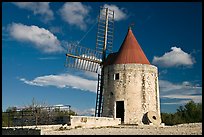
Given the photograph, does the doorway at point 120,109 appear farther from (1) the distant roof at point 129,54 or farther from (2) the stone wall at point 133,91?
(1) the distant roof at point 129,54

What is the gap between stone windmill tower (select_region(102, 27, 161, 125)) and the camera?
68.6 ft

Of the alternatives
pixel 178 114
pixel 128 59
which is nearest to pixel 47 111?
pixel 128 59

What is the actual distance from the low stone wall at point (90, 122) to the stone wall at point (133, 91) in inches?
57.1

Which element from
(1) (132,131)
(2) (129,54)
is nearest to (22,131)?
(1) (132,131)

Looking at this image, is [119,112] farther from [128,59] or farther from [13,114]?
[13,114]

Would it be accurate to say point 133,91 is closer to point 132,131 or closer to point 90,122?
point 90,122

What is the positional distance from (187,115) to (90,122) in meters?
17.3

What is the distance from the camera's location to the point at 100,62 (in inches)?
968

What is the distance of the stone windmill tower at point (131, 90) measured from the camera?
20906mm

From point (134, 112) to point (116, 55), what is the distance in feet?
15.9

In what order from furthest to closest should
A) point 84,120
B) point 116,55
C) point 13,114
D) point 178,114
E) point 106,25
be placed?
point 178,114 → point 106,25 → point 116,55 → point 13,114 → point 84,120

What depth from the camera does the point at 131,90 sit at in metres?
21.1

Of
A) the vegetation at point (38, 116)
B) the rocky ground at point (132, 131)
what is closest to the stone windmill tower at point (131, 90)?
the vegetation at point (38, 116)

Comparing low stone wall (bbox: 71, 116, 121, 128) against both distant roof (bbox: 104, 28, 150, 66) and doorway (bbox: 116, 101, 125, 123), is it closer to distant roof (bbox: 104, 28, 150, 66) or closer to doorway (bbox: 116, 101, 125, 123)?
doorway (bbox: 116, 101, 125, 123)
